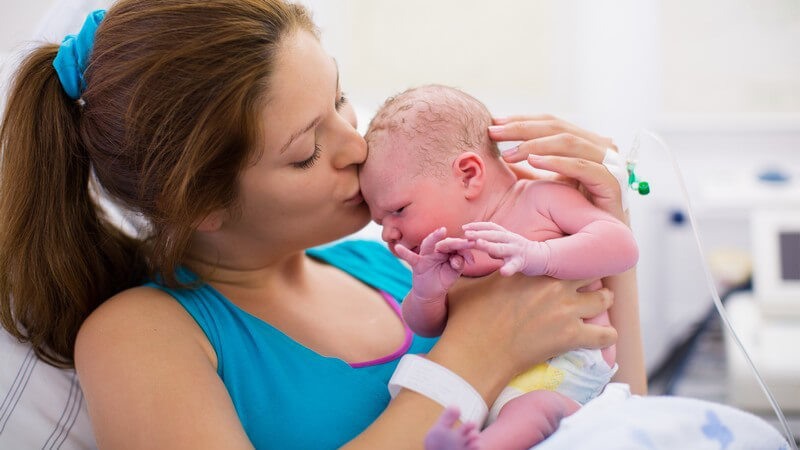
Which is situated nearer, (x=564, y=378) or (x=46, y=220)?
(x=564, y=378)

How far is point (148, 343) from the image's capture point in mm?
1128

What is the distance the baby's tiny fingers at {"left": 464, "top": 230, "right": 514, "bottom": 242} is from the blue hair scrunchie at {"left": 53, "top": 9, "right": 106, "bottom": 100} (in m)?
0.68

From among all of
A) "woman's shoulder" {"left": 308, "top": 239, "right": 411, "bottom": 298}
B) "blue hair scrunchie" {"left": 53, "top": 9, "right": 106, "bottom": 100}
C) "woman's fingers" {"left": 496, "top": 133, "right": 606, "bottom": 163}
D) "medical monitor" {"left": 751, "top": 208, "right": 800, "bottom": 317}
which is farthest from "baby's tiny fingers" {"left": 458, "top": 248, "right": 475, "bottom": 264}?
"medical monitor" {"left": 751, "top": 208, "right": 800, "bottom": 317}

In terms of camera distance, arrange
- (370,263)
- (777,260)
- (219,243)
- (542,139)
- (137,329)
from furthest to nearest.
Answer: (777,260) → (370,263) → (219,243) → (542,139) → (137,329)

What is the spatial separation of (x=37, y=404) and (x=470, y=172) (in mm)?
846

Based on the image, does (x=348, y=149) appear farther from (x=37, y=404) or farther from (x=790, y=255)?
(x=790, y=255)

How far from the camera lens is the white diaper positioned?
1.16 meters

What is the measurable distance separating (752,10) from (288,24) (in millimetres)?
2429

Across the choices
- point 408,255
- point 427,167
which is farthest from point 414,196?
point 408,255

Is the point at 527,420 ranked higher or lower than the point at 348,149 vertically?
lower

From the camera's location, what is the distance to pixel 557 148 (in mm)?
1254

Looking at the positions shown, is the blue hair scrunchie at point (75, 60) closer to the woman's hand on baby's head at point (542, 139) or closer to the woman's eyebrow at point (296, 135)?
the woman's eyebrow at point (296, 135)

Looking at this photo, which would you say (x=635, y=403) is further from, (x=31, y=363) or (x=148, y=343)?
(x=31, y=363)

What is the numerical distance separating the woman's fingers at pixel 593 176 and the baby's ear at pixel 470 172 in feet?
0.28
